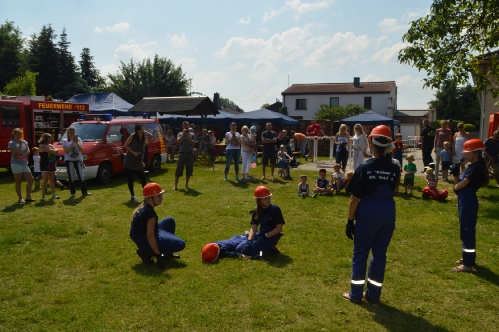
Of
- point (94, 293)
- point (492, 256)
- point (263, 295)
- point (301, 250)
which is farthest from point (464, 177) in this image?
point (94, 293)

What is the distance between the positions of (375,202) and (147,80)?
55607mm

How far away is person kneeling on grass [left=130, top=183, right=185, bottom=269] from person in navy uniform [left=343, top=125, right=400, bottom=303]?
8.44 feet

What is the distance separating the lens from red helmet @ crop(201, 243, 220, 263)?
6.24 metres

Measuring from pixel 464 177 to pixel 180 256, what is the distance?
409 centimetres

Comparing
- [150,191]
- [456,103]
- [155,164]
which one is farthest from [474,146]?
[456,103]

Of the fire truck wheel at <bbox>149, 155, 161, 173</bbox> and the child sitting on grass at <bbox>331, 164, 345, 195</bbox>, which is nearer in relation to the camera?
the child sitting on grass at <bbox>331, 164, 345, 195</bbox>

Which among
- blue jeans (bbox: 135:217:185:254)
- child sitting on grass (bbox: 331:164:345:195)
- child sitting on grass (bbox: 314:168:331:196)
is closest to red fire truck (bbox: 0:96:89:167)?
child sitting on grass (bbox: 314:168:331:196)

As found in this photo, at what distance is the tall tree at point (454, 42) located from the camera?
11.1m

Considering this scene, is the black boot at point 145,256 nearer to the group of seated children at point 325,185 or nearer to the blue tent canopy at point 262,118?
the group of seated children at point 325,185

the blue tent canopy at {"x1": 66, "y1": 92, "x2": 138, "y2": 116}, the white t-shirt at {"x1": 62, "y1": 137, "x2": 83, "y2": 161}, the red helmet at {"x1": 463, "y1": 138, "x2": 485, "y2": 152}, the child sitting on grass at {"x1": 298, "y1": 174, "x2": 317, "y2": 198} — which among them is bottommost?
the child sitting on grass at {"x1": 298, "y1": 174, "x2": 317, "y2": 198}

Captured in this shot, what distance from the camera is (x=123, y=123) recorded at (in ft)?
48.2

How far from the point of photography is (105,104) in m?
26.6

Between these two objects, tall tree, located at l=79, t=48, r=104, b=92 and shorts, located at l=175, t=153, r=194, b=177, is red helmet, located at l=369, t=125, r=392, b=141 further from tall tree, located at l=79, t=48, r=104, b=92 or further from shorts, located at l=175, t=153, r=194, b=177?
tall tree, located at l=79, t=48, r=104, b=92

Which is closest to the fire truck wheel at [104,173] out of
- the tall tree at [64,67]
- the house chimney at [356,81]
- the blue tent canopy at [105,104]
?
the blue tent canopy at [105,104]
